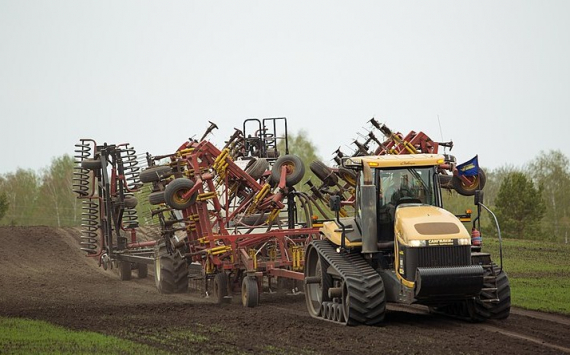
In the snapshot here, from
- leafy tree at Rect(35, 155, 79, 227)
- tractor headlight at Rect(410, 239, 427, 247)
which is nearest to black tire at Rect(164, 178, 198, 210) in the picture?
tractor headlight at Rect(410, 239, 427, 247)

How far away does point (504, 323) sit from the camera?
16094 mm

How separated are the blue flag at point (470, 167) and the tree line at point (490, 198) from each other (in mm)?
31060

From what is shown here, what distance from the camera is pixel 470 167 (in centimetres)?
1661

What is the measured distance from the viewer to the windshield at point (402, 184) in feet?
53.3

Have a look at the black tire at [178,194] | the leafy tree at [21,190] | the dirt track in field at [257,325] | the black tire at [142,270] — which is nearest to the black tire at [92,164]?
the black tire at [142,270]

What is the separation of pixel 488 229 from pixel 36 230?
21812mm

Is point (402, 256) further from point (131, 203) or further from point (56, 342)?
point (131, 203)

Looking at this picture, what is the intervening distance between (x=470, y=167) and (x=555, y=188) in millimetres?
55887

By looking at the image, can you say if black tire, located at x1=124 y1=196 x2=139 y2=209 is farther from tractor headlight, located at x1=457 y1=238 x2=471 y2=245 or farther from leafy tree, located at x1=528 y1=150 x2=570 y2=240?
leafy tree, located at x1=528 y1=150 x2=570 y2=240

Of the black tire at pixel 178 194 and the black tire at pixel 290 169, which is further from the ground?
the black tire at pixel 290 169

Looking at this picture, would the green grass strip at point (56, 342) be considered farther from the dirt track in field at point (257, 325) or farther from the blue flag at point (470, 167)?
the blue flag at point (470, 167)

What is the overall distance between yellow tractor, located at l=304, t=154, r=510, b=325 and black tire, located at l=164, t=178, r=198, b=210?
482cm

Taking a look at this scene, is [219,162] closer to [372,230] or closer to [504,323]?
[372,230]

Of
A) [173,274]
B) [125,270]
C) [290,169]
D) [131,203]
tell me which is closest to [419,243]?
[290,169]
